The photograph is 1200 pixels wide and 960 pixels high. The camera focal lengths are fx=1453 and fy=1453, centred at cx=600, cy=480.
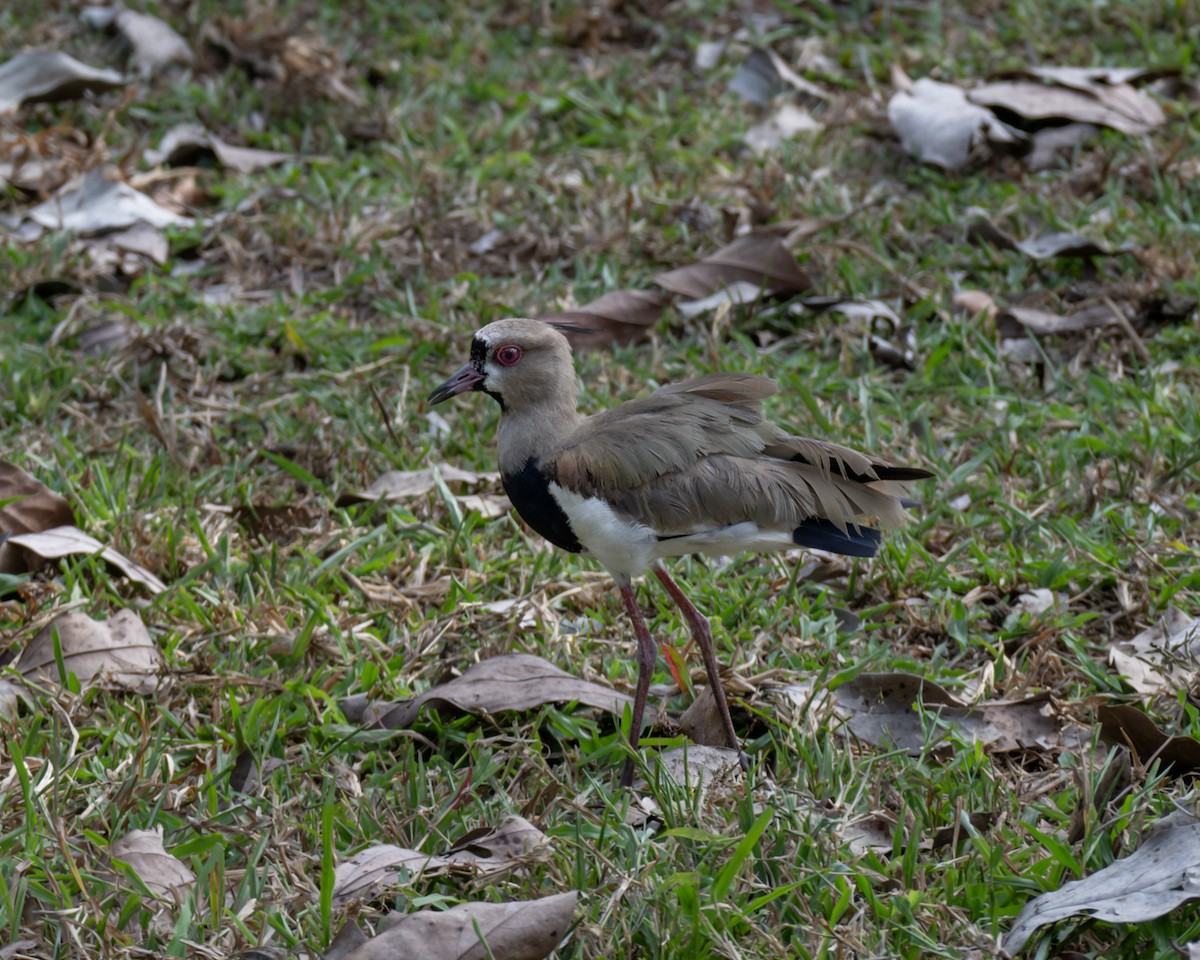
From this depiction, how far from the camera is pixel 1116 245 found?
567 centimetres

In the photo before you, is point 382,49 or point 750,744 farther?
point 382,49

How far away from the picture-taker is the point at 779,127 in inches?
266

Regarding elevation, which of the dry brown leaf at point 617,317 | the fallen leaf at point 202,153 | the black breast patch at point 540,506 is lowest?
the fallen leaf at point 202,153

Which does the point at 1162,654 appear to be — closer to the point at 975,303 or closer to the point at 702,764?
the point at 702,764

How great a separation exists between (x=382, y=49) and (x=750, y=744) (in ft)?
16.3

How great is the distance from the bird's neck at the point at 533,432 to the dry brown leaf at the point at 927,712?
0.98 metres

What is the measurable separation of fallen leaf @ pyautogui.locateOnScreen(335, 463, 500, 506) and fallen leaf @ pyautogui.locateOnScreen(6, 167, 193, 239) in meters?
2.20

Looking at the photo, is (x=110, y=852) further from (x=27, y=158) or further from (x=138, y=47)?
(x=138, y=47)

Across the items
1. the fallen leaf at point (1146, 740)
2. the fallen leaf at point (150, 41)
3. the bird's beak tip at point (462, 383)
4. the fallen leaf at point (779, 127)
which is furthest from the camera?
the fallen leaf at point (150, 41)

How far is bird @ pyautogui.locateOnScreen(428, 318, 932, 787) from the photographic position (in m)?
3.47

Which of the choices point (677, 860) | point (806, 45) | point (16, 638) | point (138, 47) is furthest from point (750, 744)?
point (138, 47)

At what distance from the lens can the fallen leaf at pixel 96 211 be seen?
6.20 meters

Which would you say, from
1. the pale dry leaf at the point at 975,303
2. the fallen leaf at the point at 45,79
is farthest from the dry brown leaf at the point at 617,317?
the fallen leaf at the point at 45,79

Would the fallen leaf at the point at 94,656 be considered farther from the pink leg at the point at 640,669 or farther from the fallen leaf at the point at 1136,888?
the fallen leaf at the point at 1136,888
